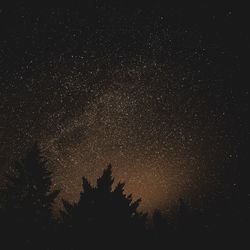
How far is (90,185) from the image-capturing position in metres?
14.9

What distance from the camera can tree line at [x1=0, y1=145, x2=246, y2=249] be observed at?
1366 centimetres

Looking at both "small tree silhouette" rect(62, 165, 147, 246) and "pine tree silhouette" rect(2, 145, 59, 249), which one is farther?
"pine tree silhouette" rect(2, 145, 59, 249)

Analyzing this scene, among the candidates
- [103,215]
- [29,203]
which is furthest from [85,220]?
[29,203]

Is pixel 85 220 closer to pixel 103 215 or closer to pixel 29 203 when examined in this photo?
pixel 103 215

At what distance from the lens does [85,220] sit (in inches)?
548

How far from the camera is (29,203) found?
18547 millimetres

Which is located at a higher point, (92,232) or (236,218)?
(236,218)

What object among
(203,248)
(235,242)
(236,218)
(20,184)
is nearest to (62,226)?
(20,184)

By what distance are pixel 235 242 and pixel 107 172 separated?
10405 millimetres

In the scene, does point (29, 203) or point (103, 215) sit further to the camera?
point (29, 203)

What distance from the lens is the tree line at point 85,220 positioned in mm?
13664

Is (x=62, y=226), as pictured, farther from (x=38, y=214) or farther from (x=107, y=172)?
(x=38, y=214)

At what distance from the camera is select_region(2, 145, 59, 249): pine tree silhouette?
1539 cm

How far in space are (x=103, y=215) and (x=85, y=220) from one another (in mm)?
646
